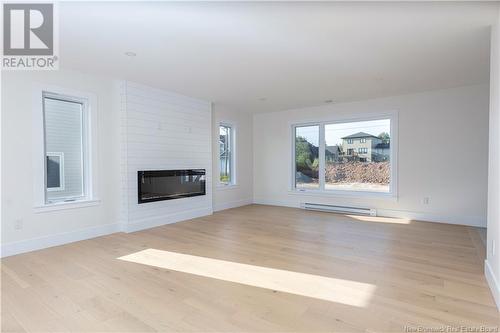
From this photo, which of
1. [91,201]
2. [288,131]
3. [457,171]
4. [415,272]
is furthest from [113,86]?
[457,171]

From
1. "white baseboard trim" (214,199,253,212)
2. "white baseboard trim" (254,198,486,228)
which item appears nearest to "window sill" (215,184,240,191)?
"white baseboard trim" (214,199,253,212)

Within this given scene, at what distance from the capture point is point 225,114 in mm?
6648

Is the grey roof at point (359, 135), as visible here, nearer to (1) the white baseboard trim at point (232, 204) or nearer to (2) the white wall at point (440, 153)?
(2) the white wall at point (440, 153)

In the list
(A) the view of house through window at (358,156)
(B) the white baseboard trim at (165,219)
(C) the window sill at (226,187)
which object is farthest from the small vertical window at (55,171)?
(A) the view of house through window at (358,156)

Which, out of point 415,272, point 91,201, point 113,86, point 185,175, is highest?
point 113,86

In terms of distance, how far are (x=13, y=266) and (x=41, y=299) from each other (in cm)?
113

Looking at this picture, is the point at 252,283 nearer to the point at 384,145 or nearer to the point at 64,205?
the point at 64,205

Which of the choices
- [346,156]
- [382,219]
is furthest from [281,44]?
[382,219]

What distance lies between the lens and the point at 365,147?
600 centimetres

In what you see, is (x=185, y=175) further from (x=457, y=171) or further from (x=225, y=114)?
(x=457, y=171)

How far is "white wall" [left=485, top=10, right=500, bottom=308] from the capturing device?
2258 millimetres

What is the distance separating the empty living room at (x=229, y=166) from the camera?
2.24m

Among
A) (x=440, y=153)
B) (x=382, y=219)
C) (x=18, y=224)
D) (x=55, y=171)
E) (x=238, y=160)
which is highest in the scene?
(x=440, y=153)

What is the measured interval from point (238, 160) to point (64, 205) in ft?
13.2
